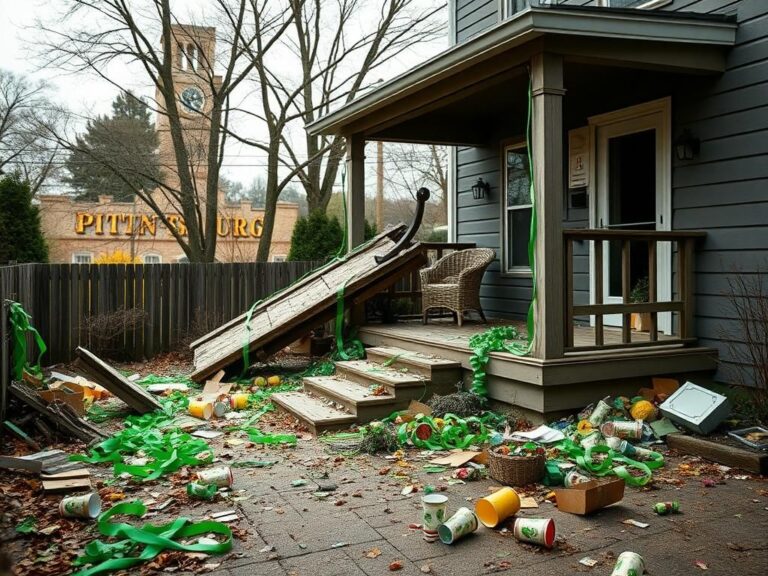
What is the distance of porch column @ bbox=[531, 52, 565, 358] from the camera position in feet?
16.4

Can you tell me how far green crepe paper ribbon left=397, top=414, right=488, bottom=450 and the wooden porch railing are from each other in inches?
39.4

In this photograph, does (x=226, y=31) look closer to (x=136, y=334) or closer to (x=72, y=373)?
(x=136, y=334)

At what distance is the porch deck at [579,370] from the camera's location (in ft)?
16.7

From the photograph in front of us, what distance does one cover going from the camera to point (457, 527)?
3070 millimetres

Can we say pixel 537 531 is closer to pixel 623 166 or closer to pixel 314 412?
pixel 314 412

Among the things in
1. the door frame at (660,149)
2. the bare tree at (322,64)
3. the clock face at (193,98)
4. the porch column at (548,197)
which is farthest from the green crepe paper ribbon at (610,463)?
the clock face at (193,98)

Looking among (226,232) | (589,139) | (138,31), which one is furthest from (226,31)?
(226,232)

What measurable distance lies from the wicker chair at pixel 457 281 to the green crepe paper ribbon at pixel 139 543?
499 centimetres

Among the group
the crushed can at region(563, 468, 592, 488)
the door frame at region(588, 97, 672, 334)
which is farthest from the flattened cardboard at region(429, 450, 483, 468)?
the door frame at region(588, 97, 672, 334)

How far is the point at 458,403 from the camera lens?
17.8 ft

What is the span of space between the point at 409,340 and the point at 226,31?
11.9 metres

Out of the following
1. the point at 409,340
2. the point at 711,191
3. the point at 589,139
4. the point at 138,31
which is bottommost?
the point at 409,340

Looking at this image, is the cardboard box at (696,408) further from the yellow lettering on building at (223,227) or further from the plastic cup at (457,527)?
the yellow lettering on building at (223,227)

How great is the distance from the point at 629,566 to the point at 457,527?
777 millimetres
